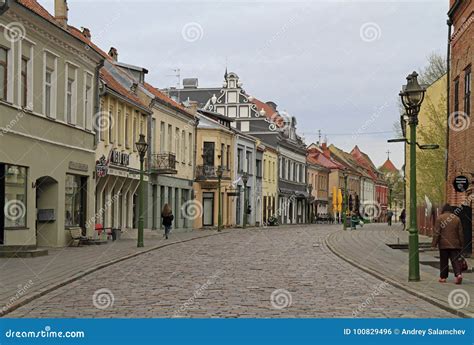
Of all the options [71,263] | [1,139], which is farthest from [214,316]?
[1,139]

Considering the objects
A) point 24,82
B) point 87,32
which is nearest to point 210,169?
point 87,32

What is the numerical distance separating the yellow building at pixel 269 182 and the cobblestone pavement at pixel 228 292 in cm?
4735

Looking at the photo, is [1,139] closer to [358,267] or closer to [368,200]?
[358,267]

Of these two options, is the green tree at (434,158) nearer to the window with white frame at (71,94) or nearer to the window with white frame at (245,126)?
the window with white frame at (71,94)

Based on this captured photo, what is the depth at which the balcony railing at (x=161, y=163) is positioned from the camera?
136 feet

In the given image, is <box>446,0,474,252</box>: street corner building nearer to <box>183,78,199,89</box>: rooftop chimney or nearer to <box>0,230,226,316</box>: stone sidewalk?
<box>0,230,226,316</box>: stone sidewalk

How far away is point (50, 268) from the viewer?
18547mm

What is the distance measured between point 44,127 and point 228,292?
13.6 meters

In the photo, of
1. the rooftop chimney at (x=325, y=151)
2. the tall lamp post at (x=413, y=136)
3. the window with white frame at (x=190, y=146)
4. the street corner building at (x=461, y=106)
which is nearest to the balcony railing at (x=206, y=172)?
the window with white frame at (x=190, y=146)

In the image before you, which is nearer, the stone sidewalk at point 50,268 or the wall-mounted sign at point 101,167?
the stone sidewalk at point 50,268

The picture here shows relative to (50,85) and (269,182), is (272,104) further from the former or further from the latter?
(50,85)

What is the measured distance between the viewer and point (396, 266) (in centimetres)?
2112

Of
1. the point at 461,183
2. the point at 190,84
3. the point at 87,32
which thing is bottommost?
the point at 461,183

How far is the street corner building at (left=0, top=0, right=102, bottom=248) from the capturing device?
22.9 m
